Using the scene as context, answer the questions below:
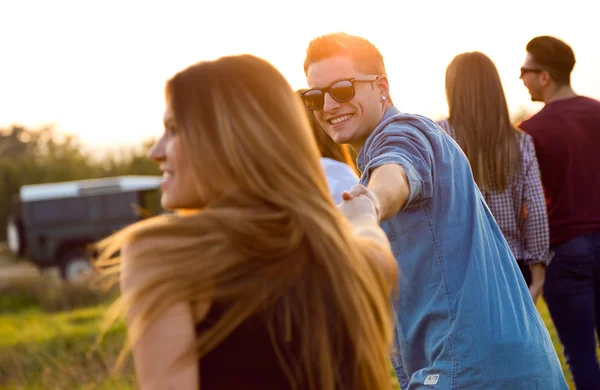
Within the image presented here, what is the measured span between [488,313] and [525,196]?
218 cm

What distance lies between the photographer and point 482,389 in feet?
7.60

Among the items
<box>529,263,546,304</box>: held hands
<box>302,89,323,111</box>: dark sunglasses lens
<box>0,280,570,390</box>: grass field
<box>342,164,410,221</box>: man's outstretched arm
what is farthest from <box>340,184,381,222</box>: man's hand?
<box>529,263,546,304</box>: held hands

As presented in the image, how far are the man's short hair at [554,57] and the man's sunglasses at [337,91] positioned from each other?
194 centimetres

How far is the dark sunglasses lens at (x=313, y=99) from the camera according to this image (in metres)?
3.13

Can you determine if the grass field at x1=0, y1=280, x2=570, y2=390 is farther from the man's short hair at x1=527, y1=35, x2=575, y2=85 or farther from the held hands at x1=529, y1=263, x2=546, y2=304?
the man's short hair at x1=527, y1=35, x2=575, y2=85

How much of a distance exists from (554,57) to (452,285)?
275 cm

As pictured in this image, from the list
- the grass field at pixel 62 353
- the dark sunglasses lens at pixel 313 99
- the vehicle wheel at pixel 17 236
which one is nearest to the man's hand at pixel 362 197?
the dark sunglasses lens at pixel 313 99

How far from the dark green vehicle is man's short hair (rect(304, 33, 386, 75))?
73.8ft

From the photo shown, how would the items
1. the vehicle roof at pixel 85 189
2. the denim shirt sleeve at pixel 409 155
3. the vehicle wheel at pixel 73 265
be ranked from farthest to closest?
the vehicle roof at pixel 85 189 → the vehicle wheel at pixel 73 265 → the denim shirt sleeve at pixel 409 155

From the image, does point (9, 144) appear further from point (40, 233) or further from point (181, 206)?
point (181, 206)

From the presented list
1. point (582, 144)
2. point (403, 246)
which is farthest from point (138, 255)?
point (582, 144)

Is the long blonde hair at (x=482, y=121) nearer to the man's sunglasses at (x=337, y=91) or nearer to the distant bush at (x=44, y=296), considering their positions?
the man's sunglasses at (x=337, y=91)

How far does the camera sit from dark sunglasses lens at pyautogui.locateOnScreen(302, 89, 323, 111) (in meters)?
3.13

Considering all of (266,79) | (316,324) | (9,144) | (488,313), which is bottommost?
(9,144)
